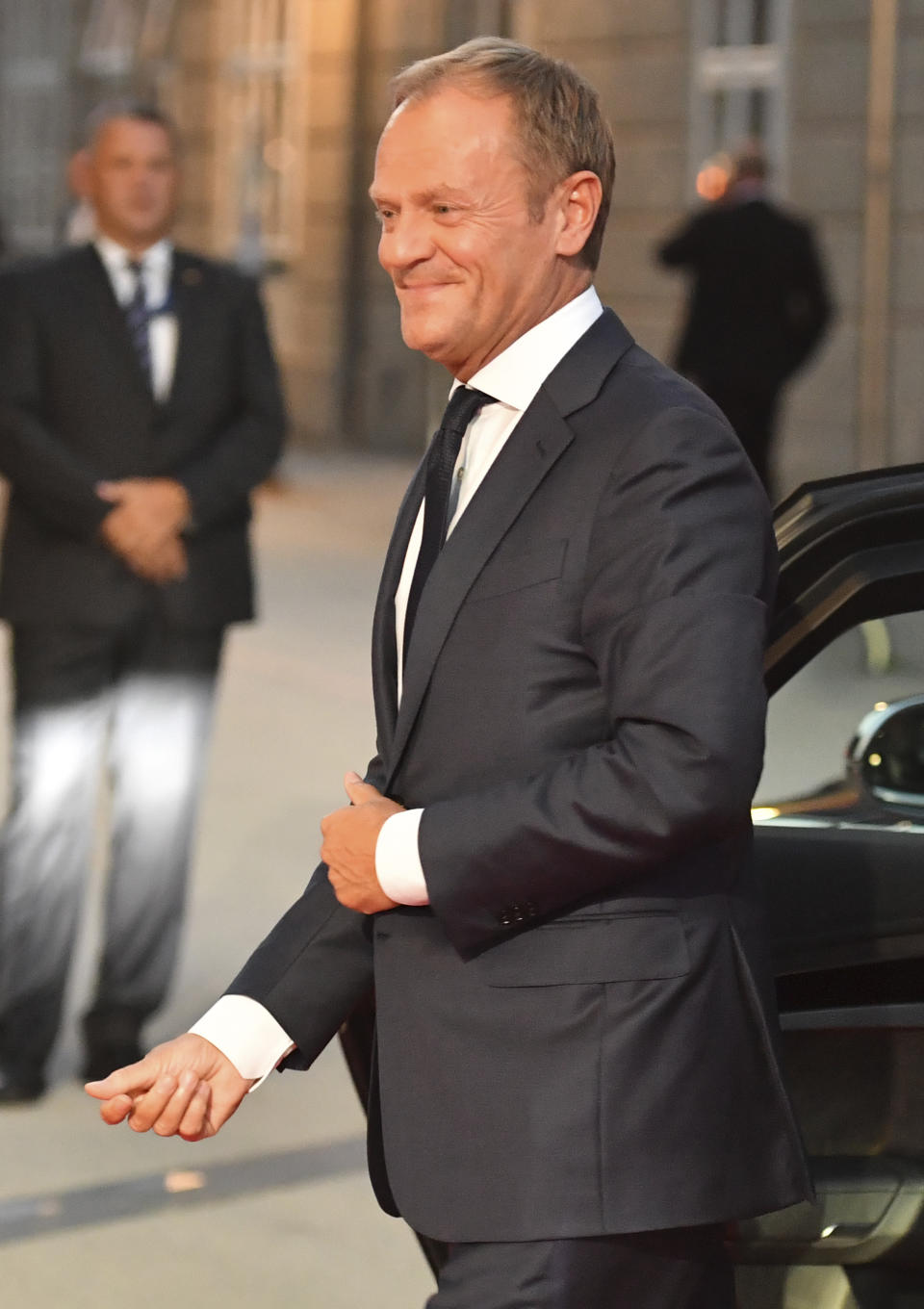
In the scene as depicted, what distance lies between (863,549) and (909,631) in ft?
0.35

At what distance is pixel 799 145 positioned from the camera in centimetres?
1611

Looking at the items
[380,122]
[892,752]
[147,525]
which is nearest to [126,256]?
[147,525]

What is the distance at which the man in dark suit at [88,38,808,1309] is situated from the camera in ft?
6.70

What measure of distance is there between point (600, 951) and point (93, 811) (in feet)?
9.34

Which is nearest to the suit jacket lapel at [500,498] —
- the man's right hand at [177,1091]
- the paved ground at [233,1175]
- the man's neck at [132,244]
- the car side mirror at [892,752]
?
the man's right hand at [177,1091]

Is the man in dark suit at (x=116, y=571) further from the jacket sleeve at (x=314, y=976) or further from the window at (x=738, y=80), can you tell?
the window at (x=738, y=80)

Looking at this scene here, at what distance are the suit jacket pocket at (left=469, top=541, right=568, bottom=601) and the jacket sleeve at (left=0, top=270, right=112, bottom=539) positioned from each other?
268cm

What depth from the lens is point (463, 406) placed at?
230 cm

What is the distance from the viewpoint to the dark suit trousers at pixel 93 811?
4.75 m

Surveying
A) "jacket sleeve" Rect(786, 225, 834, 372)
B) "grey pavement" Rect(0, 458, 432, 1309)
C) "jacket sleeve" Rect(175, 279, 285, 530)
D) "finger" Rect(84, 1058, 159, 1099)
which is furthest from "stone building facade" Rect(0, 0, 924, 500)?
"finger" Rect(84, 1058, 159, 1099)

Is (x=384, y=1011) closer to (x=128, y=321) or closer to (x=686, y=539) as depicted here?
(x=686, y=539)

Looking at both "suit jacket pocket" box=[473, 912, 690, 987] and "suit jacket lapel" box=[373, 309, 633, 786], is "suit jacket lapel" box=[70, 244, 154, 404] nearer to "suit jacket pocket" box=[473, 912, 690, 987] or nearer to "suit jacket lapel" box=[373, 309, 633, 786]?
"suit jacket lapel" box=[373, 309, 633, 786]

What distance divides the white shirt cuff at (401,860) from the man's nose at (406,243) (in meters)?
0.51

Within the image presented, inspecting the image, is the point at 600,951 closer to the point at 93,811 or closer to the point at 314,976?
the point at 314,976
